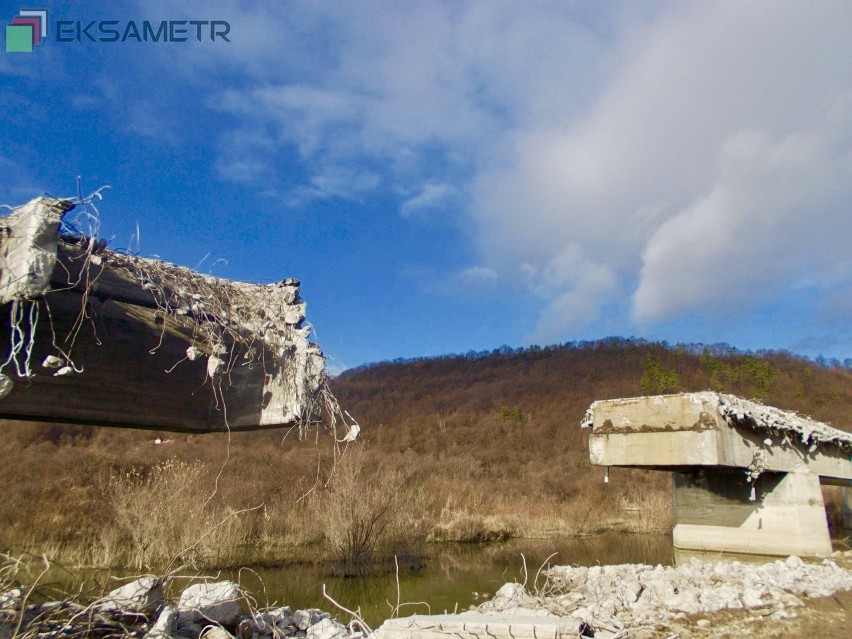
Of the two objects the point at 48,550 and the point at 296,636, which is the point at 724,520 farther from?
the point at 48,550

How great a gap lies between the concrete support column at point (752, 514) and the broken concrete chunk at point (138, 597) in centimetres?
1059

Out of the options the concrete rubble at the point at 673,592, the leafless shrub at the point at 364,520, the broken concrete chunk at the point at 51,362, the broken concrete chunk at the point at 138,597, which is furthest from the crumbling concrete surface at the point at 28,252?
the leafless shrub at the point at 364,520

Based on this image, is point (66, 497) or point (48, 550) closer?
point (48, 550)

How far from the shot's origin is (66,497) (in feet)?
53.3

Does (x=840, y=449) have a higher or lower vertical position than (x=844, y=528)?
higher

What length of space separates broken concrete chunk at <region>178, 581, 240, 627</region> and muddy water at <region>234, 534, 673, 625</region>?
504cm

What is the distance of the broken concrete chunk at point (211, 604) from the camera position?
3.68 metres

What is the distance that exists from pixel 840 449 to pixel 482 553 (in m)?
10.1

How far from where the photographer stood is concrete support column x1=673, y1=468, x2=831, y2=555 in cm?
1053

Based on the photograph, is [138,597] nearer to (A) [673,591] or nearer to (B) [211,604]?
(B) [211,604]

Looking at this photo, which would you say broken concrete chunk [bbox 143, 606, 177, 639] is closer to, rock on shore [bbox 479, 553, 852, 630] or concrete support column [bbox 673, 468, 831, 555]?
rock on shore [bbox 479, 553, 852, 630]

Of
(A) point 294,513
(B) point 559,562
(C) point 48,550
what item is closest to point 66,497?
(C) point 48,550

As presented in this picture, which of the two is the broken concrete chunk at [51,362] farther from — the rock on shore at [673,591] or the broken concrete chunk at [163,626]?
the rock on shore at [673,591]

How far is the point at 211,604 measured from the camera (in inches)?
150
